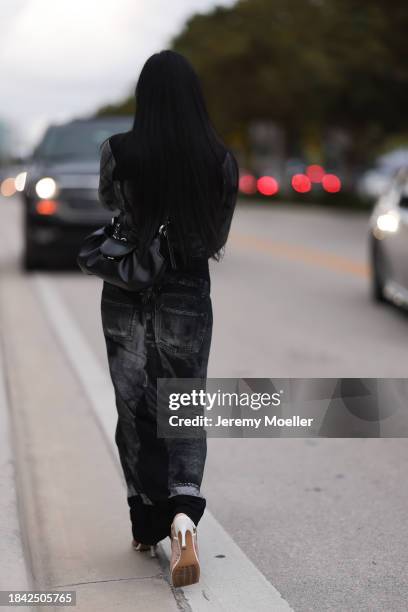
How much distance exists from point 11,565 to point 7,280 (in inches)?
407

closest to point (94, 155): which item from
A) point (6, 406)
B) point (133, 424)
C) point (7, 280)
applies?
point (7, 280)

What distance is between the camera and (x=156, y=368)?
3916mm

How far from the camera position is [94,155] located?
14.8m

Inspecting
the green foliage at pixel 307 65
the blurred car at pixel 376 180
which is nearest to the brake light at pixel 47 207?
the green foliage at pixel 307 65

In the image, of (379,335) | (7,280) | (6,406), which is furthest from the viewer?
(7,280)

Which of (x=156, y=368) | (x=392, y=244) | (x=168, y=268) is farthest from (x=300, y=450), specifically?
(x=392, y=244)

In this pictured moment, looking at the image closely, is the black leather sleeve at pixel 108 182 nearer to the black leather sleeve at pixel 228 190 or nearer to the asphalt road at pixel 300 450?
the black leather sleeve at pixel 228 190

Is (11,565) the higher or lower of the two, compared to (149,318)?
lower

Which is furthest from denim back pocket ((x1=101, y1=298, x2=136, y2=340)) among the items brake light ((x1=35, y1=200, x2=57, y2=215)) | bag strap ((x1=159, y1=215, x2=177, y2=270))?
brake light ((x1=35, y1=200, x2=57, y2=215))

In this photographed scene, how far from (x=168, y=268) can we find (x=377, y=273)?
828 cm

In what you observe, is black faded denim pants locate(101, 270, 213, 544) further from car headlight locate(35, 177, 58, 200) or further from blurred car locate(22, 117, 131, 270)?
car headlight locate(35, 177, 58, 200)

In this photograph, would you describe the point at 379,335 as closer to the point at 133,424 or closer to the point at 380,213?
the point at 380,213

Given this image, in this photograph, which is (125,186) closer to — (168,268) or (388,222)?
(168,268)

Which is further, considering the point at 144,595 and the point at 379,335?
the point at 379,335
